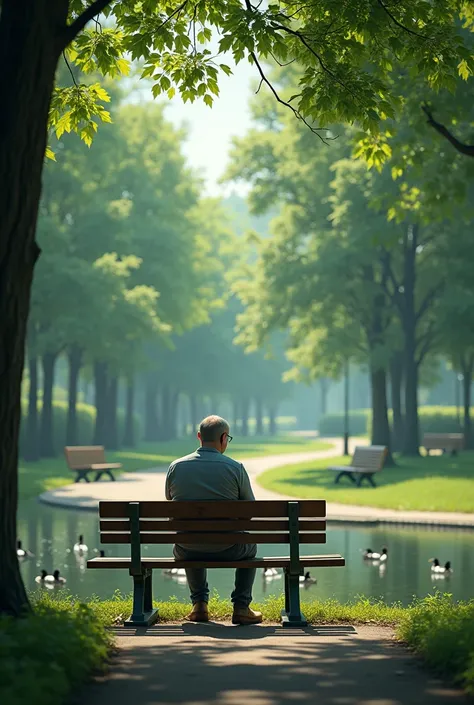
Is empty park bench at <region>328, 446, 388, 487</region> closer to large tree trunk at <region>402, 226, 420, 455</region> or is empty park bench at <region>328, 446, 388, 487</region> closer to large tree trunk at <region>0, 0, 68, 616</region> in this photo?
large tree trunk at <region>402, 226, 420, 455</region>

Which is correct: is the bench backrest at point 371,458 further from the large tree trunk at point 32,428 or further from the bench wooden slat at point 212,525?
the bench wooden slat at point 212,525

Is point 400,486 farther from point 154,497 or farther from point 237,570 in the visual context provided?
point 237,570

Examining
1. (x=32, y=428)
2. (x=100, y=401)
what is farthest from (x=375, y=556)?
(x=100, y=401)

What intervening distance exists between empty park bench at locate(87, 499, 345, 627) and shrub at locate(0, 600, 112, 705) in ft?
4.85

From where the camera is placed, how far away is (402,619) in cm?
854

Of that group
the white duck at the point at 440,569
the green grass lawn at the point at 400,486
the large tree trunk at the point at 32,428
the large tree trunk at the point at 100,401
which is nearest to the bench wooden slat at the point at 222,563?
the white duck at the point at 440,569

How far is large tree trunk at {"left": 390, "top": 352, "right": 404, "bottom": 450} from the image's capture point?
45.0m

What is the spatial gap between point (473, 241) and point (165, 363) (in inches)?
1389

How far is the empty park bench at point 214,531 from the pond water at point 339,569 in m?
3.86

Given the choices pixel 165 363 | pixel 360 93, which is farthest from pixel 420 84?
pixel 165 363

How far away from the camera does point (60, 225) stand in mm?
41594

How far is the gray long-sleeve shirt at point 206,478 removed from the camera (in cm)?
886

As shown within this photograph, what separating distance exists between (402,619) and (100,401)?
41.2m

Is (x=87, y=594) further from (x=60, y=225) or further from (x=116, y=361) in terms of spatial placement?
(x=116, y=361)
